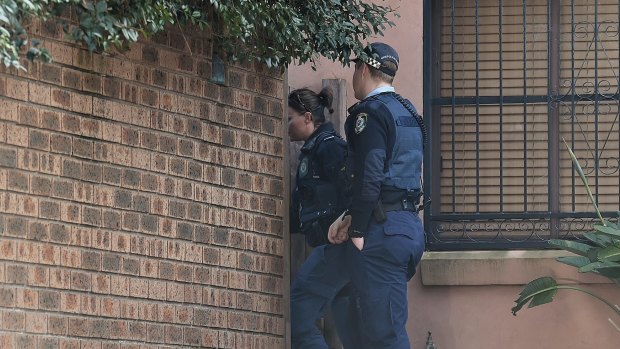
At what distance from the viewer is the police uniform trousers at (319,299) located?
28.9 ft

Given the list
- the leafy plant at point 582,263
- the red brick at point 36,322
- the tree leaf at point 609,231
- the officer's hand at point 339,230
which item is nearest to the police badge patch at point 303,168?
the officer's hand at point 339,230

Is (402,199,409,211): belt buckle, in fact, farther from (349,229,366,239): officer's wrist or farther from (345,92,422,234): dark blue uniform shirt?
(349,229,366,239): officer's wrist

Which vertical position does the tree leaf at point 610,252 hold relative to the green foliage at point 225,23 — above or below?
below

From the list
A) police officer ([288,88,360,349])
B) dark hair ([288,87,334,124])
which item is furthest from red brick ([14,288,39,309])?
dark hair ([288,87,334,124])

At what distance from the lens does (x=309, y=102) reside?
915 centimetres

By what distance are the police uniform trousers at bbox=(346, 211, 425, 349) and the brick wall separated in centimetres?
44

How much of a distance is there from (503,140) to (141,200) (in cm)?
320

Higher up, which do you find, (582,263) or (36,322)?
(582,263)

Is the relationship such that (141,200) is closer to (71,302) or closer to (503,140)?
(71,302)

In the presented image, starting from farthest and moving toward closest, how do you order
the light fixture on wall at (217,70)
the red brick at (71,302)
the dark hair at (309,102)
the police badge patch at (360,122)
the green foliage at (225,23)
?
the dark hair at (309,102) < the police badge patch at (360,122) < the light fixture on wall at (217,70) < the red brick at (71,302) < the green foliage at (225,23)

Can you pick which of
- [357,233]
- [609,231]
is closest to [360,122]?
[357,233]

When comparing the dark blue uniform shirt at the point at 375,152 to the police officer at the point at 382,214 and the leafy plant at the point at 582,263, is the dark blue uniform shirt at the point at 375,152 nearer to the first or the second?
the police officer at the point at 382,214

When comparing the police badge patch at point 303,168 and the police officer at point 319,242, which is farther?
the police badge patch at point 303,168

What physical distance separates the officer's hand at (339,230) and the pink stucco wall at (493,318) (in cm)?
109
